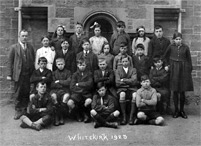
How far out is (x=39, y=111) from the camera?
250 inches

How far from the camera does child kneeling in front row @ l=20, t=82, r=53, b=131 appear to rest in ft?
20.7

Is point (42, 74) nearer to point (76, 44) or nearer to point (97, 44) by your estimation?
point (76, 44)

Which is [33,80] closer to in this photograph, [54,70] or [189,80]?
[54,70]

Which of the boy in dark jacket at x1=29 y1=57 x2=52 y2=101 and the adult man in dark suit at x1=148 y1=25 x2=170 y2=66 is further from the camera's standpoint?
the adult man in dark suit at x1=148 y1=25 x2=170 y2=66

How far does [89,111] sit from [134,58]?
1.42 metres

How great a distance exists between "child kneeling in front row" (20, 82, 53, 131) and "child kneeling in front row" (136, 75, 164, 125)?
1654 millimetres

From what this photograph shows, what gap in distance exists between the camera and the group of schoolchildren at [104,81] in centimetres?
646

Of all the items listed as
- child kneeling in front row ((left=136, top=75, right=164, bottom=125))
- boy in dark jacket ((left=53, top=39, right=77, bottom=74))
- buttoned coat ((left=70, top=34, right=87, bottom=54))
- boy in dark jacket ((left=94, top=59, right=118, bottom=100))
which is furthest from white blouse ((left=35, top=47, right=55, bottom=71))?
A: child kneeling in front row ((left=136, top=75, right=164, bottom=125))

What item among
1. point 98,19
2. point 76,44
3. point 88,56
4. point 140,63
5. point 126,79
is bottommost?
point 126,79

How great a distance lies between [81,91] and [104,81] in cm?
48

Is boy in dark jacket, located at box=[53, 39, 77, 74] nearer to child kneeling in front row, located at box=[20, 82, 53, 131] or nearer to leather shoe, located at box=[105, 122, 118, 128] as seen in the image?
child kneeling in front row, located at box=[20, 82, 53, 131]

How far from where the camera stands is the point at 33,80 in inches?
270

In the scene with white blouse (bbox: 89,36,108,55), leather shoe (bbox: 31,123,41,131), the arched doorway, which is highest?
the arched doorway

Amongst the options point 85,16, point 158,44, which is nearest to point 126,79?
point 158,44
